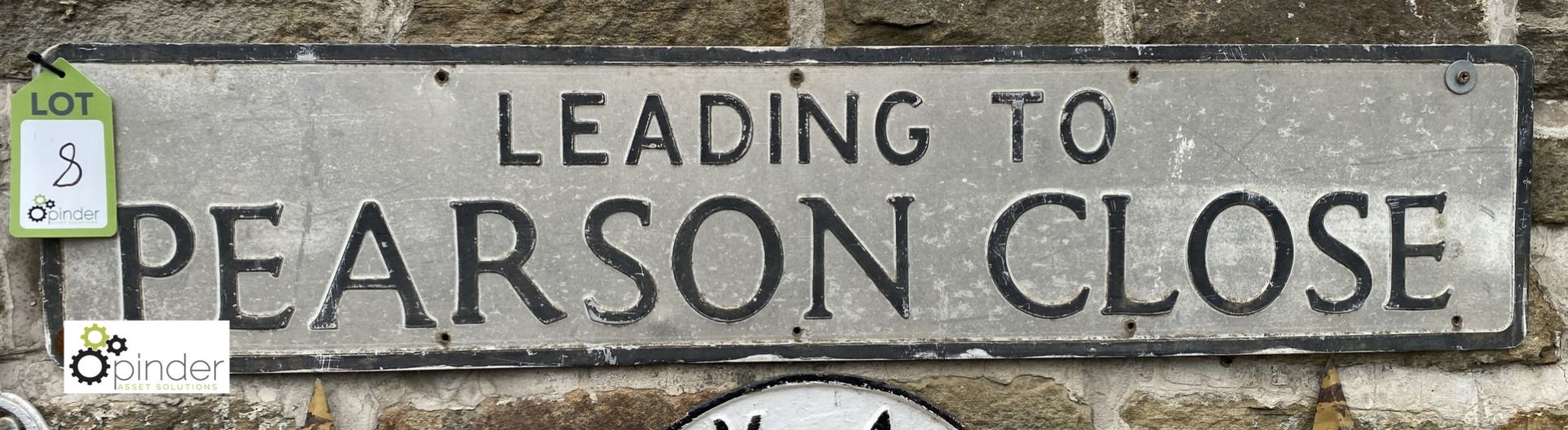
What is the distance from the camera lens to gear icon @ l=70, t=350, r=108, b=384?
110 centimetres

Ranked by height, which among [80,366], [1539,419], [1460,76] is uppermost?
[1460,76]

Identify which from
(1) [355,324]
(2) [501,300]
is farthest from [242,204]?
(2) [501,300]

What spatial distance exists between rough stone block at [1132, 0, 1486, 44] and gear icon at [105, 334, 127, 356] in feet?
3.98

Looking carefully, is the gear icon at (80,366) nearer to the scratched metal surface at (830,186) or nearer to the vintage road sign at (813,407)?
the scratched metal surface at (830,186)

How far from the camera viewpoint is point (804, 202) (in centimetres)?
111

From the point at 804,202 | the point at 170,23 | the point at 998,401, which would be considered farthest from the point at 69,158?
the point at 998,401

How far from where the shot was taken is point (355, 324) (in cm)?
110

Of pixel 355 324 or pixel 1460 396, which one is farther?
pixel 1460 396

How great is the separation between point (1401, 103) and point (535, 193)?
3.33ft

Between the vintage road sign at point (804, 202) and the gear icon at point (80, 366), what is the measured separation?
0.16ft

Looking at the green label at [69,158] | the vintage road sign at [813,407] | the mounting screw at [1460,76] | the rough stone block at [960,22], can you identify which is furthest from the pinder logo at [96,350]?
the mounting screw at [1460,76]

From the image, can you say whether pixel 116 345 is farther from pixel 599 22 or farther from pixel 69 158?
pixel 599 22

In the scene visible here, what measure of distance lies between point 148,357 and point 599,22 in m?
0.64

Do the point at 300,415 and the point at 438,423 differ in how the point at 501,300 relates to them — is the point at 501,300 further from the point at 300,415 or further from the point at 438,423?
the point at 300,415
